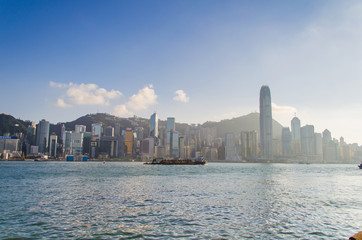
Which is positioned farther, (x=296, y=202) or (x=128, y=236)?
(x=296, y=202)

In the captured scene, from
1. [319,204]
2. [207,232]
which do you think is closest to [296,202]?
[319,204]

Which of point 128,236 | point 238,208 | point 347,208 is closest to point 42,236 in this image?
point 128,236

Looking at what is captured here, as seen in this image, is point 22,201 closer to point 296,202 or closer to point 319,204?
point 296,202

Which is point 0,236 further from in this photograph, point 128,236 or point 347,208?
point 347,208

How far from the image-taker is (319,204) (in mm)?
31641

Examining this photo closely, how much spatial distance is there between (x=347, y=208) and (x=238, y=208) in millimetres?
12580

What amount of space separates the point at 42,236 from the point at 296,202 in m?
28.3

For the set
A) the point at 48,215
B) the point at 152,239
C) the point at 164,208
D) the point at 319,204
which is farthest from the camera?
the point at 319,204

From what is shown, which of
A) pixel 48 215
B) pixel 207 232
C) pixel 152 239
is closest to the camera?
pixel 152 239

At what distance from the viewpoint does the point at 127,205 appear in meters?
29.3

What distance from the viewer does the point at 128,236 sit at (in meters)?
17.6

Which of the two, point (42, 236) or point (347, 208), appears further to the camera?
point (347, 208)

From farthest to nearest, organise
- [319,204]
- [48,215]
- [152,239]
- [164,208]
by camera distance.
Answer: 1. [319,204]
2. [164,208]
3. [48,215]
4. [152,239]

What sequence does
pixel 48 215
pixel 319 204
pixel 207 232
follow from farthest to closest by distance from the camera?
pixel 319 204, pixel 48 215, pixel 207 232
